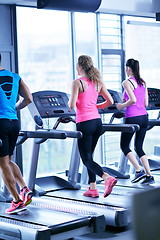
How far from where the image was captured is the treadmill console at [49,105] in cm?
463

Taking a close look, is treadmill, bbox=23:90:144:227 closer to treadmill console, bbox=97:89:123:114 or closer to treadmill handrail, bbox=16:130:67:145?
treadmill console, bbox=97:89:123:114

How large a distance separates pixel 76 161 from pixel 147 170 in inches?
35.3

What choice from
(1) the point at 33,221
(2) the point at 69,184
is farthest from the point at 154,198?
(2) the point at 69,184

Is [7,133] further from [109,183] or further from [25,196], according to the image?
[109,183]

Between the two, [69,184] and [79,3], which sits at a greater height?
[79,3]

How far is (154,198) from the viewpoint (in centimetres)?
46

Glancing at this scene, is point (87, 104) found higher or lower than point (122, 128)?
higher

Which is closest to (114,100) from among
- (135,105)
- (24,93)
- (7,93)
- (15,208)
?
(135,105)

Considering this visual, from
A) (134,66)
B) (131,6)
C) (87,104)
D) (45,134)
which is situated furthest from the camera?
(131,6)

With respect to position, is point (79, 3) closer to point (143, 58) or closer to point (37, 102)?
point (37, 102)

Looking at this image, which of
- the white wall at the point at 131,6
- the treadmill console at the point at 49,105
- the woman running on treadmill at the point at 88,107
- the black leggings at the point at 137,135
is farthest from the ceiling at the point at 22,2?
the black leggings at the point at 137,135

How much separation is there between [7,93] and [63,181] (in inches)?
73.4

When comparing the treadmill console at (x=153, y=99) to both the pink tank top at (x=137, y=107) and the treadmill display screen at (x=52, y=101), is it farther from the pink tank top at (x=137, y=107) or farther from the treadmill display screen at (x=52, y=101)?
the treadmill display screen at (x=52, y=101)

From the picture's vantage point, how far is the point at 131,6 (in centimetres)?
679
